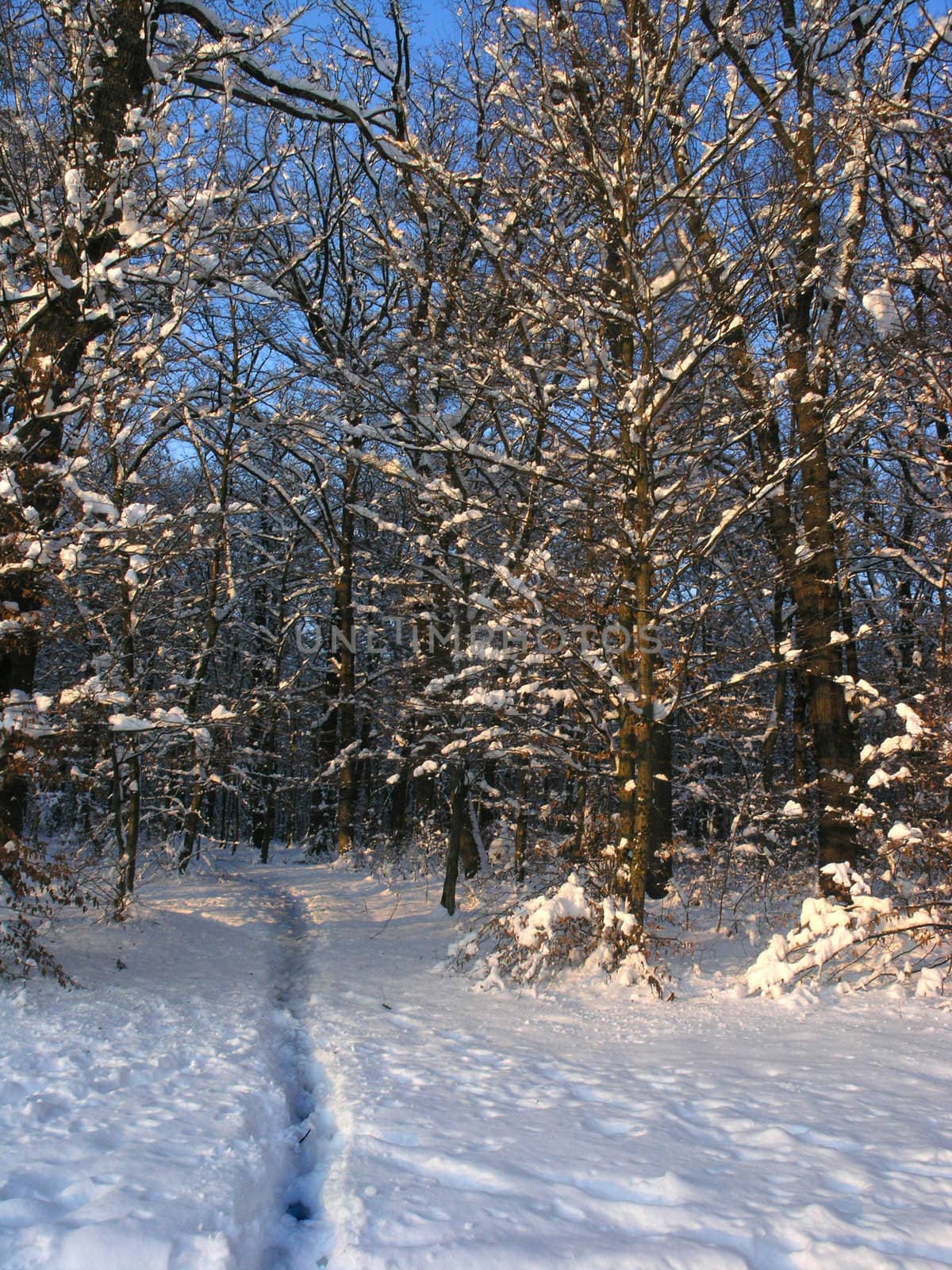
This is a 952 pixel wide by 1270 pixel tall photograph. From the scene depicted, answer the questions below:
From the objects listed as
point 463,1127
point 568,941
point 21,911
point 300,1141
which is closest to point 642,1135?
point 463,1127

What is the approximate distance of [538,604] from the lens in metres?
6.93

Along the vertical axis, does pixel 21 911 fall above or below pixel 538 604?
below

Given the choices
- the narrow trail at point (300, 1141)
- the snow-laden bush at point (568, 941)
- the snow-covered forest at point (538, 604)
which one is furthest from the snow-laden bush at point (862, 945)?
the narrow trail at point (300, 1141)

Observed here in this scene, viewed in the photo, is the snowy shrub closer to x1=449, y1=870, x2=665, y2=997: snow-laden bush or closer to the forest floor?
the forest floor

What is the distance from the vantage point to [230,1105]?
3766 millimetres

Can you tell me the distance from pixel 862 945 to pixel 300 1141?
504 centimetres

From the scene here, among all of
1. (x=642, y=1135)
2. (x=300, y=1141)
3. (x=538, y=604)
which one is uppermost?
(x=538, y=604)

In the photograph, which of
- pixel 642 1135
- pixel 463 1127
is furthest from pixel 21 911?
pixel 642 1135

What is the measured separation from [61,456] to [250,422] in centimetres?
876

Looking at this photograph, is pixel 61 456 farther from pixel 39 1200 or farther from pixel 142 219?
pixel 39 1200

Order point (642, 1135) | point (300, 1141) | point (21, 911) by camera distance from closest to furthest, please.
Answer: point (642, 1135), point (300, 1141), point (21, 911)

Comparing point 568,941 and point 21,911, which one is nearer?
point 21,911

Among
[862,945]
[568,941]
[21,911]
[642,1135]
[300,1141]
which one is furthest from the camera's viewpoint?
[568,941]

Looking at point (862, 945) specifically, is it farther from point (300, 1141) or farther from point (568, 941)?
point (300, 1141)
